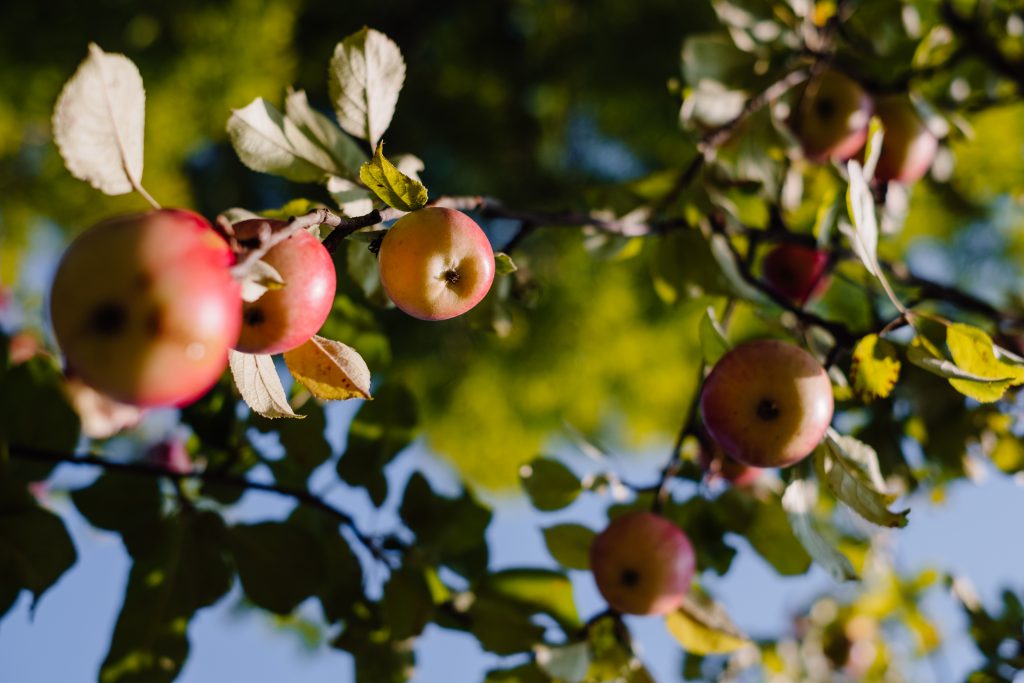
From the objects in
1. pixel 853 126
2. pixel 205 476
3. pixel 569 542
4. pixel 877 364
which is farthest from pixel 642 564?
pixel 853 126

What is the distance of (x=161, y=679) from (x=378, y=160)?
0.37 meters

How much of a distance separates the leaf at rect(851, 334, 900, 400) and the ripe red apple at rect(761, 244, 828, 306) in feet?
0.53

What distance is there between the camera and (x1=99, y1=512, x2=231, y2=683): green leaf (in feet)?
1.49

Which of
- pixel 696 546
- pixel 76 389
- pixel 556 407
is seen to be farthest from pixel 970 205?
pixel 76 389

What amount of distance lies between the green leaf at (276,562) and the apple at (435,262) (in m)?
0.25

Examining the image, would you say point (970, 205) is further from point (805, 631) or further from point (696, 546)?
point (696, 546)

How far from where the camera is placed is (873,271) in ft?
1.30

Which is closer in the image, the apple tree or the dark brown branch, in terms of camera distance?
the apple tree

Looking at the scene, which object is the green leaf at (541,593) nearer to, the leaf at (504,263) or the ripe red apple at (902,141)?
the leaf at (504,263)

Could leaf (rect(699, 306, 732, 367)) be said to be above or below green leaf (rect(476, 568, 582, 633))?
above

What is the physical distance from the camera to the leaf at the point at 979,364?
1.22ft

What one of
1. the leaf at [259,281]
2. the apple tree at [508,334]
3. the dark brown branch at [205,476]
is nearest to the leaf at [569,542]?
the apple tree at [508,334]

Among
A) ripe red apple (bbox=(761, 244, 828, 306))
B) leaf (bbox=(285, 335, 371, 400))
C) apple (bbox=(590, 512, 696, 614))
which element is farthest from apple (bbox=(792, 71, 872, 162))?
leaf (bbox=(285, 335, 371, 400))

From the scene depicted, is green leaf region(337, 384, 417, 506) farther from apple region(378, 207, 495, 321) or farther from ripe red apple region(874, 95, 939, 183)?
ripe red apple region(874, 95, 939, 183)
